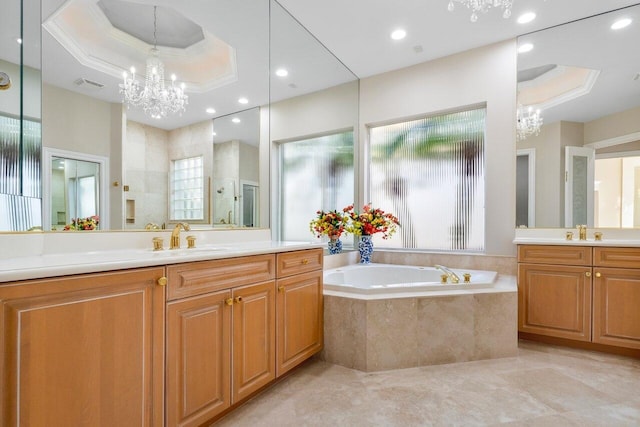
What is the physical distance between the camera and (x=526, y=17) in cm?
262

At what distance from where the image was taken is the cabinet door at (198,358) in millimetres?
1250

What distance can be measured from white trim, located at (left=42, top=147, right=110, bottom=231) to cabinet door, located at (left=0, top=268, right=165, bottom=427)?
58cm

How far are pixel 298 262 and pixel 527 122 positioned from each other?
2.61 m

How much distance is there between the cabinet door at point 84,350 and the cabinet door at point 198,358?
56 mm

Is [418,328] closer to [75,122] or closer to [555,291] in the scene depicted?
[555,291]

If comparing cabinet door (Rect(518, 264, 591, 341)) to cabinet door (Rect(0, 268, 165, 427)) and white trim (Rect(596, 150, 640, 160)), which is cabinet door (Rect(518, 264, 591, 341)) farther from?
cabinet door (Rect(0, 268, 165, 427))

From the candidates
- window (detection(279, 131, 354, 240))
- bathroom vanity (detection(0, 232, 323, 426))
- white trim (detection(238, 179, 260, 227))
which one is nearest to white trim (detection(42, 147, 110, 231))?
bathroom vanity (detection(0, 232, 323, 426))

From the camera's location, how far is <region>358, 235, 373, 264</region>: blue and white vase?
3.39 meters

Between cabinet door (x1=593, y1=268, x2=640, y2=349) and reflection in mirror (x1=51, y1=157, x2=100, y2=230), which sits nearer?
reflection in mirror (x1=51, y1=157, x2=100, y2=230)

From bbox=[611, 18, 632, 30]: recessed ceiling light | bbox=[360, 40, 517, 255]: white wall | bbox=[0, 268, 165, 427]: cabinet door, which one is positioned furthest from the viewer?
bbox=[360, 40, 517, 255]: white wall

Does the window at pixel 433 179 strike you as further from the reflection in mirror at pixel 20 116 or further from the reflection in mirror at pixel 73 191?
the reflection in mirror at pixel 20 116

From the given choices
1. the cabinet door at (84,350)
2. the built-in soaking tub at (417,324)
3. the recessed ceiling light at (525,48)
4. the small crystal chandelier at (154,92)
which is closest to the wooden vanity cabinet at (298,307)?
the built-in soaking tub at (417,324)

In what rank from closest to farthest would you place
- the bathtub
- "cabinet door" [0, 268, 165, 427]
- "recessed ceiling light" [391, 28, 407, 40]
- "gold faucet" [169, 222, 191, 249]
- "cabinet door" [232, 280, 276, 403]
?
"cabinet door" [0, 268, 165, 427], "cabinet door" [232, 280, 276, 403], "gold faucet" [169, 222, 191, 249], the bathtub, "recessed ceiling light" [391, 28, 407, 40]

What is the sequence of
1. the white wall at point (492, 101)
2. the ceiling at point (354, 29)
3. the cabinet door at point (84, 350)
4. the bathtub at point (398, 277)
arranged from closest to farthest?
1. the cabinet door at point (84, 350)
2. the ceiling at point (354, 29)
3. the bathtub at point (398, 277)
4. the white wall at point (492, 101)
